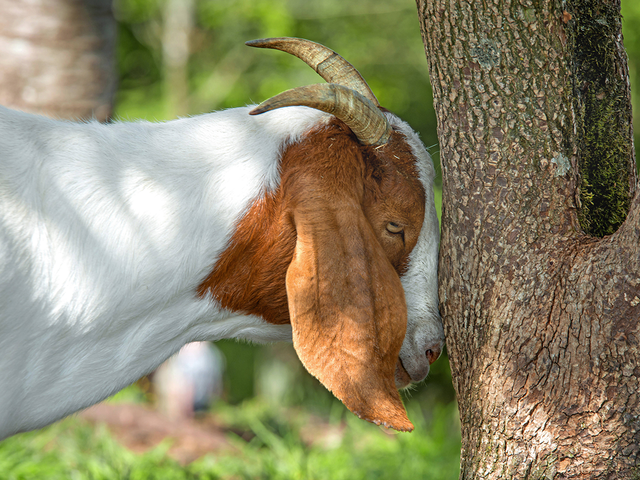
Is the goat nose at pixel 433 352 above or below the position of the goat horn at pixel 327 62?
below

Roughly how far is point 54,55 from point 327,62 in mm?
2778

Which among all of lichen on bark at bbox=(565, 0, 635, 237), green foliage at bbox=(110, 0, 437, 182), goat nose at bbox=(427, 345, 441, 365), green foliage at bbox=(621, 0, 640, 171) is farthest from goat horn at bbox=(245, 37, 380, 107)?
green foliage at bbox=(110, 0, 437, 182)

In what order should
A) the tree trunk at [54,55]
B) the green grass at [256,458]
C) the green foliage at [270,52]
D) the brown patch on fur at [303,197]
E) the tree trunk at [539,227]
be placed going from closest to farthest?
the tree trunk at [539,227] < the brown patch on fur at [303,197] < the tree trunk at [54,55] < the green grass at [256,458] < the green foliage at [270,52]

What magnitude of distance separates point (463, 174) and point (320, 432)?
18.2ft

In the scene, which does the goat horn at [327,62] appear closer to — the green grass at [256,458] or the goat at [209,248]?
the goat at [209,248]

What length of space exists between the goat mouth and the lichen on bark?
1018 mm

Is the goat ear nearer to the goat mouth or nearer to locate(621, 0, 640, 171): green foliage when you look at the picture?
the goat mouth

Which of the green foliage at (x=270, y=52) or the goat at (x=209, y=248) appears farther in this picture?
the green foliage at (x=270, y=52)

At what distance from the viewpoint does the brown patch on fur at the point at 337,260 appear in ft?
7.47

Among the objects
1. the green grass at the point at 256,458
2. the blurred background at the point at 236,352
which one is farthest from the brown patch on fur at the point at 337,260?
the green grass at the point at 256,458

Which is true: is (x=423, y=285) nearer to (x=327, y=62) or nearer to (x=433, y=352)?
(x=433, y=352)

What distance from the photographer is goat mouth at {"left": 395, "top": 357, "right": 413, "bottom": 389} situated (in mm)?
2752

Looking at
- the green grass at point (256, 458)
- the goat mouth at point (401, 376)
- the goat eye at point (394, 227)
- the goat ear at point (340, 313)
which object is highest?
the goat eye at point (394, 227)

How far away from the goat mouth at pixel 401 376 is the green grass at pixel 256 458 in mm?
2213
